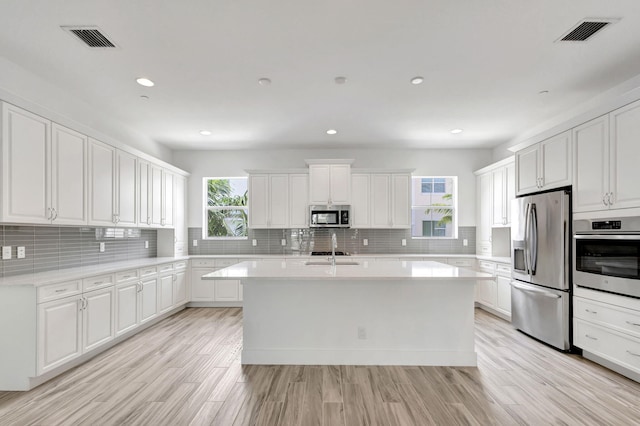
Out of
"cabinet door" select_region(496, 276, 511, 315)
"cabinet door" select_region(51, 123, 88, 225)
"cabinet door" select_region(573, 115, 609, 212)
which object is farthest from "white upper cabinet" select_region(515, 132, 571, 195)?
"cabinet door" select_region(51, 123, 88, 225)

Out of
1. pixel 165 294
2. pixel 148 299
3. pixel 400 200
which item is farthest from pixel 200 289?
pixel 400 200

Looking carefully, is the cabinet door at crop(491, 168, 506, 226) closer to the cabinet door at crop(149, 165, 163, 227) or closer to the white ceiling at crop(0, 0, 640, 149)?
the white ceiling at crop(0, 0, 640, 149)

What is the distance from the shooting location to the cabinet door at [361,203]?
568 cm

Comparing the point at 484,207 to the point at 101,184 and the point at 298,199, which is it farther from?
the point at 101,184

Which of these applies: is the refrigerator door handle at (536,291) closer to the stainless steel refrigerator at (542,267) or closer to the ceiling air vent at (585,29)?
the stainless steel refrigerator at (542,267)

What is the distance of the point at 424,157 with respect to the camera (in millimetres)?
6055

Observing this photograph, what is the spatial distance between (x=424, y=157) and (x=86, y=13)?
5.32 m

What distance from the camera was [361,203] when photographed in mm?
5688

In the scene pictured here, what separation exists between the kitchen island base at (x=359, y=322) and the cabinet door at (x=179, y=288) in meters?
2.43

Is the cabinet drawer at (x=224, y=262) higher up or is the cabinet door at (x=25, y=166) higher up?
the cabinet door at (x=25, y=166)

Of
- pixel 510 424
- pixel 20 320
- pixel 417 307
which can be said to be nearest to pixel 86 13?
pixel 20 320

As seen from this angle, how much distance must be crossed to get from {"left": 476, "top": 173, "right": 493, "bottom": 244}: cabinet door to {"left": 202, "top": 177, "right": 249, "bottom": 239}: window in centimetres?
442

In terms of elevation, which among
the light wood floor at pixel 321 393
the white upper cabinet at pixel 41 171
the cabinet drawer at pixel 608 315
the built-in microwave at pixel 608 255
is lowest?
the light wood floor at pixel 321 393

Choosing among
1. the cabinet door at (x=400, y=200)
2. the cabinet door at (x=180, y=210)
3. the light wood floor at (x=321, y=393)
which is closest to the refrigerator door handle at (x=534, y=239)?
the light wood floor at (x=321, y=393)
